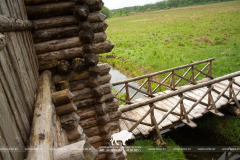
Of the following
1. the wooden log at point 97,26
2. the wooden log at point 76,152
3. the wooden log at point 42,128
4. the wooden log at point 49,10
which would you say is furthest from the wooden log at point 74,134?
the wooden log at point 49,10

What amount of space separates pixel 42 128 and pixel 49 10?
2.16 m

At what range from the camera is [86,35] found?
2.98 meters

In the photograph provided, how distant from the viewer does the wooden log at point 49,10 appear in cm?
272

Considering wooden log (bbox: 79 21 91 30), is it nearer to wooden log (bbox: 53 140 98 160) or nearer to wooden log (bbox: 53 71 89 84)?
wooden log (bbox: 53 71 89 84)

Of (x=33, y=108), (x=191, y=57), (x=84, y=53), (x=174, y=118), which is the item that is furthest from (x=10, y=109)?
(x=191, y=57)

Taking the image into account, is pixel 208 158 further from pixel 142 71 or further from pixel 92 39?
pixel 142 71

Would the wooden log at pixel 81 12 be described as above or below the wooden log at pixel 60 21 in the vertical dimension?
above

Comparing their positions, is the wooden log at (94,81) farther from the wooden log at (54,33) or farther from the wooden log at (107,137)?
the wooden log at (107,137)

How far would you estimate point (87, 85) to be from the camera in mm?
Answer: 3361

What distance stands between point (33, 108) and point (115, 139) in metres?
2.39

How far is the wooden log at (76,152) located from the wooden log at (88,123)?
225 cm

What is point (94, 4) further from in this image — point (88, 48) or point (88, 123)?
point (88, 123)

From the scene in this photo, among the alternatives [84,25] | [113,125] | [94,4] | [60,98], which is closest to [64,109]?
[60,98]

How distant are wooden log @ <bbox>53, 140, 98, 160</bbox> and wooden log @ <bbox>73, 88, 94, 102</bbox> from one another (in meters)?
2.06
